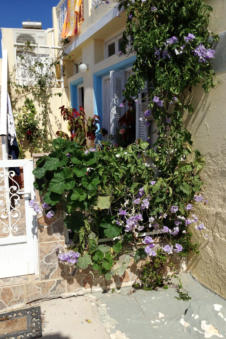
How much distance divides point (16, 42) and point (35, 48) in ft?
2.26

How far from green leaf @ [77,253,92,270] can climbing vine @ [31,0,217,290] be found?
1 centimetres

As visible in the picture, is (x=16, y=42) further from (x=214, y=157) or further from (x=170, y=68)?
(x=214, y=157)

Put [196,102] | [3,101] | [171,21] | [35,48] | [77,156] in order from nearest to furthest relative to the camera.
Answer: [77,156] → [171,21] → [196,102] → [3,101] → [35,48]

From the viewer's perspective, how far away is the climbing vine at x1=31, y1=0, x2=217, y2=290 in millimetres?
2998

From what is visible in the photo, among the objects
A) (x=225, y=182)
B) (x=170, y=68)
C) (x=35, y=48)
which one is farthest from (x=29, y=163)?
(x=35, y=48)

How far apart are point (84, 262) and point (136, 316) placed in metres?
0.81

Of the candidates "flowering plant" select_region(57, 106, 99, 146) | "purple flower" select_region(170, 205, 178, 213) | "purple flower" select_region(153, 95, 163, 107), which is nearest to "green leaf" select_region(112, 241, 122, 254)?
"purple flower" select_region(170, 205, 178, 213)

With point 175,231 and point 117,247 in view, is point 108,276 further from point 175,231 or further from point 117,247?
point 175,231

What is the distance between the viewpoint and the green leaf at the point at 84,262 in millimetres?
3127

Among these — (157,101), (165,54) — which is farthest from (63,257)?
(165,54)

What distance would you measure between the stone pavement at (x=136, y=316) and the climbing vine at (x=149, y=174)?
281 millimetres

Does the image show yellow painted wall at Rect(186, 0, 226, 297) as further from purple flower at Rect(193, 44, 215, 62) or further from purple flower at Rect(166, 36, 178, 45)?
purple flower at Rect(166, 36, 178, 45)

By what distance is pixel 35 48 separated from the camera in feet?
28.2

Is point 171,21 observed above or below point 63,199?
above
